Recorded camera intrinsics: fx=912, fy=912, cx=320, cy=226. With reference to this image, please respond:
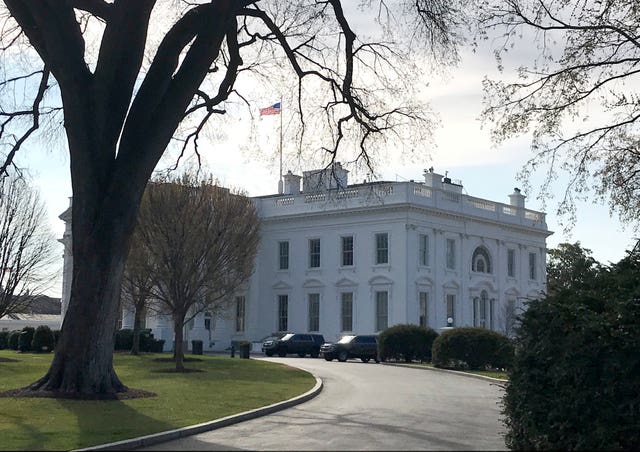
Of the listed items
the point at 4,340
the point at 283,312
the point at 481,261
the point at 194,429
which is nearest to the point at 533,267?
the point at 481,261

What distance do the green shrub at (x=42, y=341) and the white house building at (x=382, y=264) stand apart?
769cm

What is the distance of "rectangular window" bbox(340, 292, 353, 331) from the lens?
62750mm

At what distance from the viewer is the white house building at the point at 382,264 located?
60469 mm

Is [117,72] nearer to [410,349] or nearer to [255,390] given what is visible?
[255,390]

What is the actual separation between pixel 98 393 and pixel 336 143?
10365 millimetres

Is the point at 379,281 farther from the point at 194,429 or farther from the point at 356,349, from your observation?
the point at 194,429

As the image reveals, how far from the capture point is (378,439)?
14.1 meters

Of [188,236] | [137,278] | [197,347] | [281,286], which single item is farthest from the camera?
[281,286]

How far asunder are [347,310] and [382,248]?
5.21 m

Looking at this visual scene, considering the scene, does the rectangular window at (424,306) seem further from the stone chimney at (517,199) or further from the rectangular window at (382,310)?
the stone chimney at (517,199)

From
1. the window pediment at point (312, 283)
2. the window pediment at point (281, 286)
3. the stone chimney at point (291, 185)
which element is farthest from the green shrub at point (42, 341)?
Result: the stone chimney at point (291, 185)

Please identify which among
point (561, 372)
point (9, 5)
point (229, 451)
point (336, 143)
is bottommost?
point (229, 451)

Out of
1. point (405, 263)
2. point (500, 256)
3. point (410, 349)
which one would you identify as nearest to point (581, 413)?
point (410, 349)

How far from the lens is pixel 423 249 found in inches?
2419
